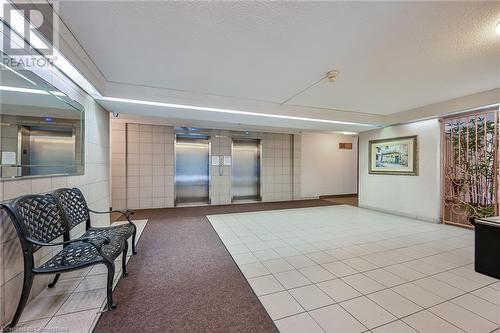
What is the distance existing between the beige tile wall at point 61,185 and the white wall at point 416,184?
6374 millimetres

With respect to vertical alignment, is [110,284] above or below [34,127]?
below

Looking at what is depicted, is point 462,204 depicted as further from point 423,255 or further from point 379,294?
point 379,294

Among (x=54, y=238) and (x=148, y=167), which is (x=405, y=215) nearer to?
(x=54, y=238)

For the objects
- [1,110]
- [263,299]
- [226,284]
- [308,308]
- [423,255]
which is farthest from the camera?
[423,255]

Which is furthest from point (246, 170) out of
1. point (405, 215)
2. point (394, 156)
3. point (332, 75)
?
point (332, 75)

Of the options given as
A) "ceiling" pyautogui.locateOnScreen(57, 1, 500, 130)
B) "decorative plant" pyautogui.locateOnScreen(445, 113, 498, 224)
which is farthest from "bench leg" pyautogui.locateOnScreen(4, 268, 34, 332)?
"decorative plant" pyautogui.locateOnScreen(445, 113, 498, 224)

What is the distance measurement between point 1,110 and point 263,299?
2647mm

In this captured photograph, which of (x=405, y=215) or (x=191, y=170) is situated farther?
(x=191, y=170)

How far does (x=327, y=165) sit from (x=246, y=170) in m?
3.28

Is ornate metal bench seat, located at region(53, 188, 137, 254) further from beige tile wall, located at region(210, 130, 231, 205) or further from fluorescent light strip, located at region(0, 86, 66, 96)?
beige tile wall, located at region(210, 130, 231, 205)

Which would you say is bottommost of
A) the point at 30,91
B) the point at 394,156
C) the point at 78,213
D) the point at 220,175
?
the point at 78,213

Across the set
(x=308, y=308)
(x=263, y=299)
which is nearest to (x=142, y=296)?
(x=263, y=299)

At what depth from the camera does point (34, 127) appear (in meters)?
1.97

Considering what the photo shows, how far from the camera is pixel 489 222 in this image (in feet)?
7.69
